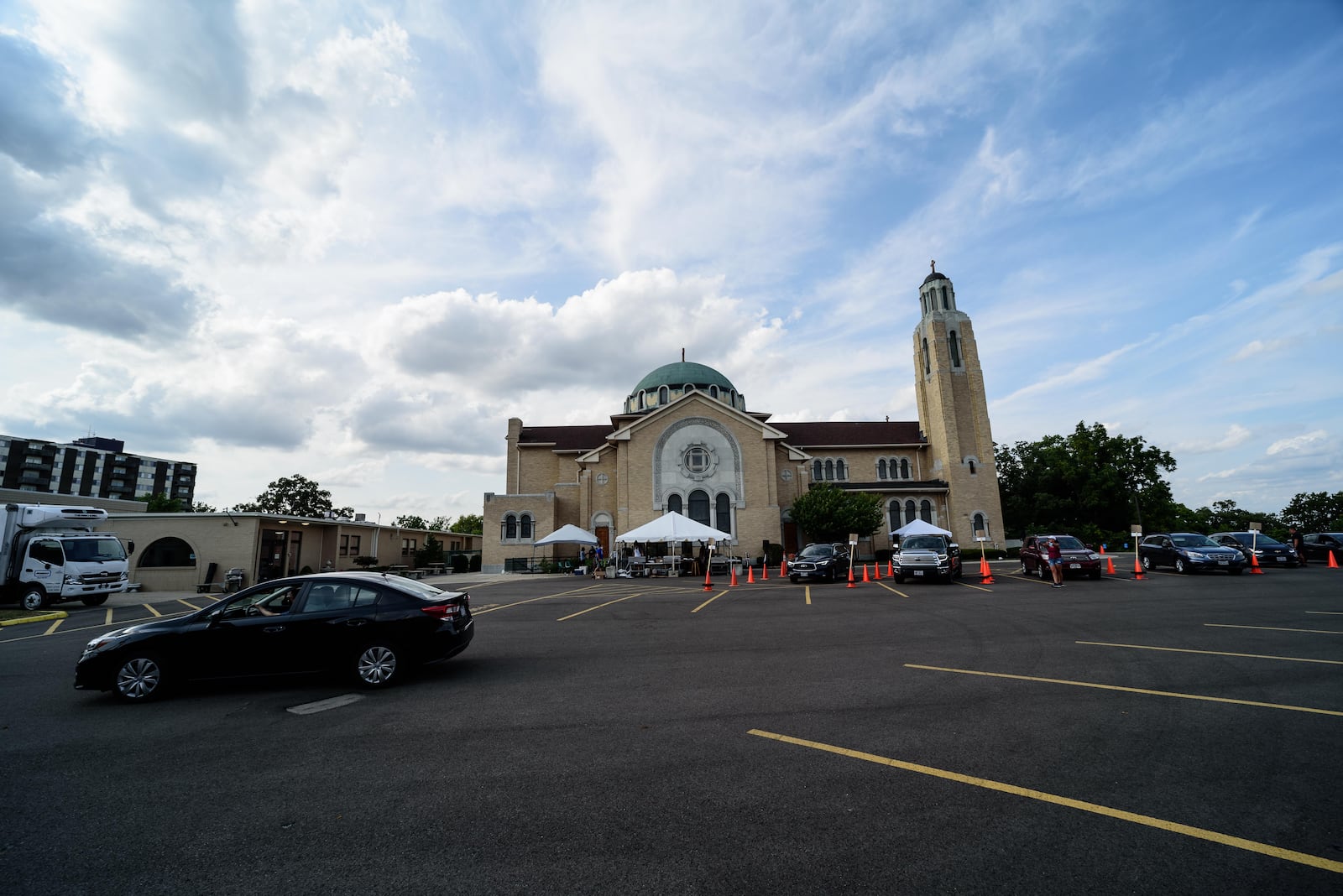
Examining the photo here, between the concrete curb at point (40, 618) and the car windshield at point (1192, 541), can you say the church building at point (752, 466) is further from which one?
the concrete curb at point (40, 618)

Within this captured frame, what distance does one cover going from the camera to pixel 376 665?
25.0ft

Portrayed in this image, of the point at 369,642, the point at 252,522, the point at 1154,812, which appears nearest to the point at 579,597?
the point at 369,642

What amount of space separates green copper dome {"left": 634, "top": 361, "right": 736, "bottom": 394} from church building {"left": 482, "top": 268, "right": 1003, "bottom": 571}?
22.8 inches

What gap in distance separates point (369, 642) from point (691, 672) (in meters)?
4.18

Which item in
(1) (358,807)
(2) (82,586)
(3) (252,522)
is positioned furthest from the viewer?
(3) (252,522)

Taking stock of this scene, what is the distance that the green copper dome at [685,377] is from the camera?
1944 inches

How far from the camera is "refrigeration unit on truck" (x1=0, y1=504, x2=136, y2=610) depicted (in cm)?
1852

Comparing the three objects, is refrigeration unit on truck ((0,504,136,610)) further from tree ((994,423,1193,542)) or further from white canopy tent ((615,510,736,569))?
tree ((994,423,1193,542))

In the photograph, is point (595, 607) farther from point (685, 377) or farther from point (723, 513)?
point (685, 377)

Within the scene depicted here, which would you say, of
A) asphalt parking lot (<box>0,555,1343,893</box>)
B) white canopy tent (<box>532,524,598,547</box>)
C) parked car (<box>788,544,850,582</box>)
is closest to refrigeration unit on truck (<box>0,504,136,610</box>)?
asphalt parking lot (<box>0,555,1343,893</box>)

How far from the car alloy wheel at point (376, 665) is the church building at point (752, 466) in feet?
98.0

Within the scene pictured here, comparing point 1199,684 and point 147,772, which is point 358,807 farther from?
point 1199,684

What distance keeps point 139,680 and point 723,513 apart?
3251cm

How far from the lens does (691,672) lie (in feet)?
26.0
